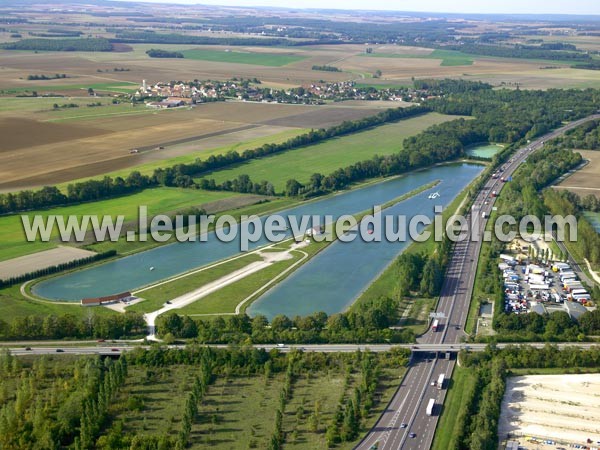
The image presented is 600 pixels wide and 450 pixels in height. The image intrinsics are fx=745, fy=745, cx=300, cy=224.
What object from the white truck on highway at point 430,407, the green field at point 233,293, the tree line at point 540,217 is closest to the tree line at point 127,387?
the white truck on highway at point 430,407

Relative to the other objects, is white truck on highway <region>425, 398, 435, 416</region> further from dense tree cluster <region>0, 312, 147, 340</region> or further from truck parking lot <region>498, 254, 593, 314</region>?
dense tree cluster <region>0, 312, 147, 340</region>

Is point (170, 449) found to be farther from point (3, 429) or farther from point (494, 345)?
point (494, 345)

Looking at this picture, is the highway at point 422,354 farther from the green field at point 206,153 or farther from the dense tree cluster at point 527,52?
the dense tree cluster at point 527,52

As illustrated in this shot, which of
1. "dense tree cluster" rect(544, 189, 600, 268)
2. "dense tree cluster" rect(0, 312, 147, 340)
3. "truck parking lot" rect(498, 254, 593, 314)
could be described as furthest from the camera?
"dense tree cluster" rect(544, 189, 600, 268)

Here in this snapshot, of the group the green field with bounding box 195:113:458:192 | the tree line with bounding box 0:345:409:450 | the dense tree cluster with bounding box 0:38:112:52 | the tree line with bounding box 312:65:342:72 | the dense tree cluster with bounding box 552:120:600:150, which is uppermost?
the dense tree cluster with bounding box 0:38:112:52

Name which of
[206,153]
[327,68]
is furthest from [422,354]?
[327,68]

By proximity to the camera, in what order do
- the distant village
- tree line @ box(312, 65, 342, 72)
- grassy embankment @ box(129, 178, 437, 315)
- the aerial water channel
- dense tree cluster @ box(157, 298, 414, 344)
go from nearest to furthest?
1. dense tree cluster @ box(157, 298, 414, 344)
2. grassy embankment @ box(129, 178, 437, 315)
3. the aerial water channel
4. the distant village
5. tree line @ box(312, 65, 342, 72)

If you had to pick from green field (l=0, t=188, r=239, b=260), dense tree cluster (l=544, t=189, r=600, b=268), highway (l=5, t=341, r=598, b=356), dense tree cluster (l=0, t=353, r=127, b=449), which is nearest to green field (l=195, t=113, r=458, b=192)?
green field (l=0, t=188, r=239, b=260)

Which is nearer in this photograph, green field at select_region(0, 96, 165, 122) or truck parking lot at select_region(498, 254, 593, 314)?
truck parking lot at select_region(498, 254, 593, 314)
